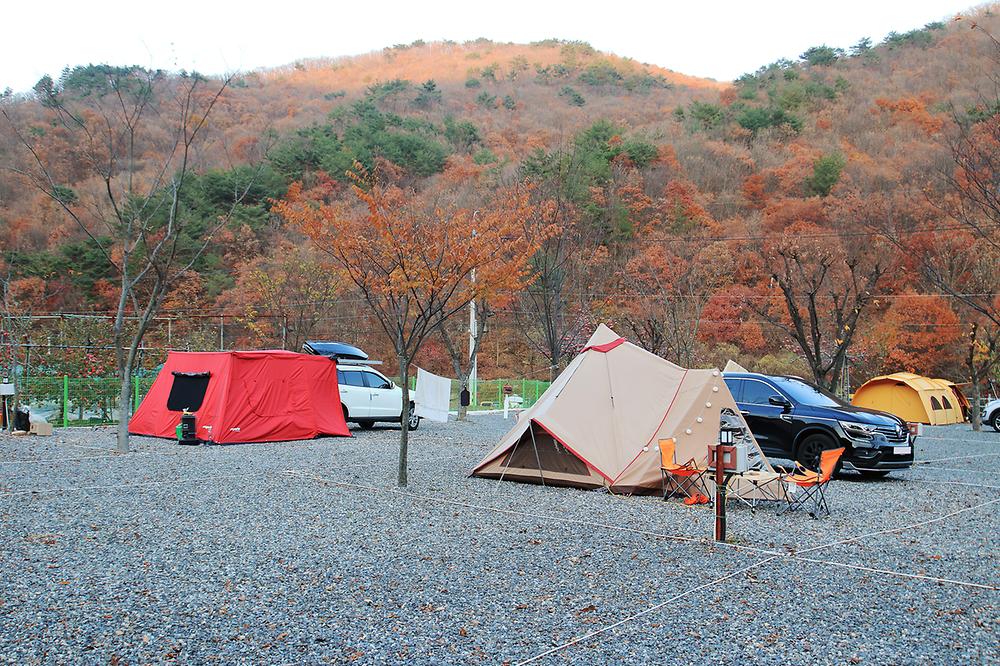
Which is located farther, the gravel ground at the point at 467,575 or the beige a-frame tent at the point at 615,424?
the beige a-frame tent at the point at 615,424

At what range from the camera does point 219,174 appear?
40750 millimetres

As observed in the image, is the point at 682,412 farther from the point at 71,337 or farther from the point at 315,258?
the point at 315,258

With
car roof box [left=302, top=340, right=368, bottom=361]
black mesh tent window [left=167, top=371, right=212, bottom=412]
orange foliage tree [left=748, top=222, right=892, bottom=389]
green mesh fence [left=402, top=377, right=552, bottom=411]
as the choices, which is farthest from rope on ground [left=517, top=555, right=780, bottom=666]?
green mesh fence [left=402, top=377, right=552, bottom=411]

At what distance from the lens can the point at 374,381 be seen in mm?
20172

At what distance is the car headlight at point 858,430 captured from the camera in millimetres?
12172

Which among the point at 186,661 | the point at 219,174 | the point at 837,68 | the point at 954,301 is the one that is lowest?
the point at 186,661

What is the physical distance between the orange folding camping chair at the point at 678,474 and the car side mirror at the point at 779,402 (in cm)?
354

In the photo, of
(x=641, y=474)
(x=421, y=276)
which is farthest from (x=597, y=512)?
(x=421, y=276)

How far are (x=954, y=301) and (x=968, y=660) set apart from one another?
3444 centimetres

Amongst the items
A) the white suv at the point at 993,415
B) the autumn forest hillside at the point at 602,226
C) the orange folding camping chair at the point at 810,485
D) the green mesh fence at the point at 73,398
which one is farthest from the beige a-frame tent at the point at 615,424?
the white suv at the point at 993,415

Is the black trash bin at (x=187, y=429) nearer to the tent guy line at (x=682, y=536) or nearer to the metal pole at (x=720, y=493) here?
the tent guy line at (x=682, y=536)

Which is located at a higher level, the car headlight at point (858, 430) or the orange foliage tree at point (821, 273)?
the orange foliage tree at point (821, 273)

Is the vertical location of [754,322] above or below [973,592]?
above

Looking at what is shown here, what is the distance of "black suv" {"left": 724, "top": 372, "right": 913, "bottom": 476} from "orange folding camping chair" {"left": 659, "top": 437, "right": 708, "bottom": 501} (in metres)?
3.42
